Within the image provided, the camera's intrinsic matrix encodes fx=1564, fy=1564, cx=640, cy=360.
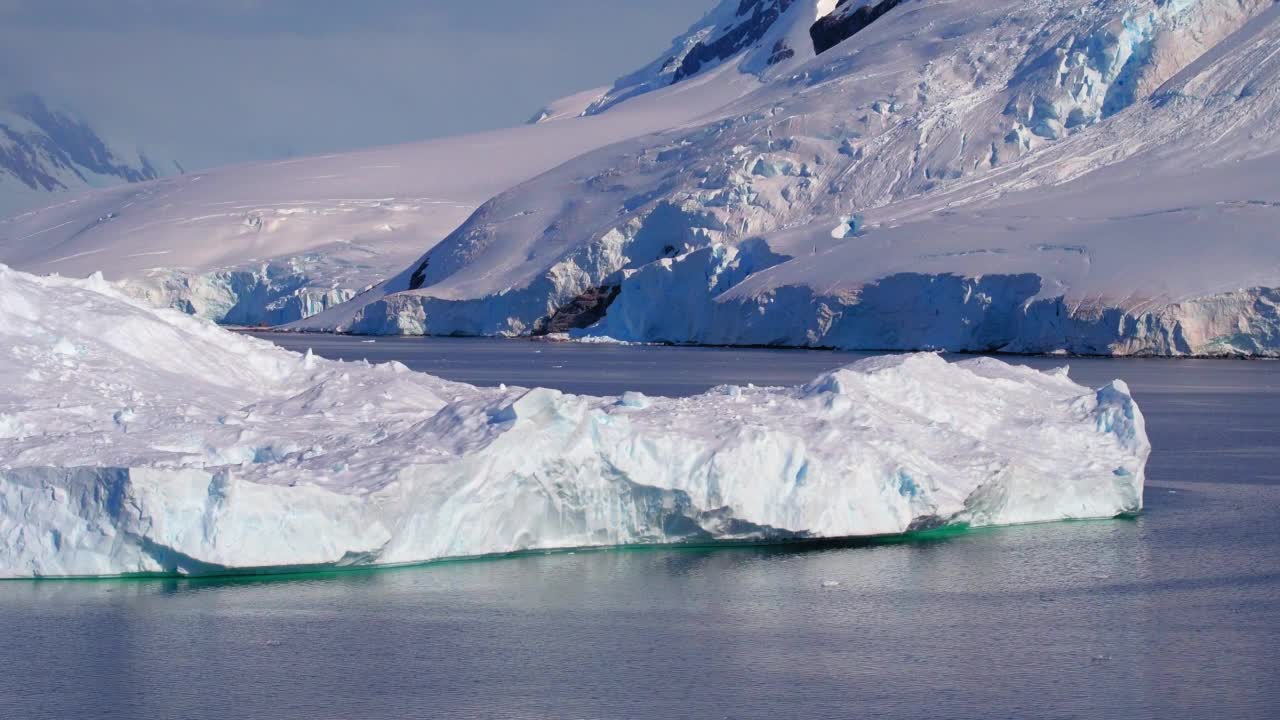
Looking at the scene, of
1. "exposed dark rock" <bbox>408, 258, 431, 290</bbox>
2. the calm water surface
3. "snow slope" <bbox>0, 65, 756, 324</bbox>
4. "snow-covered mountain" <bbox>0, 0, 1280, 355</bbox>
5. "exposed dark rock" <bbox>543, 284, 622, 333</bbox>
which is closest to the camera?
the calm water surface

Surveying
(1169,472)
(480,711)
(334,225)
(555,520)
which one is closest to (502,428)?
(555,520)

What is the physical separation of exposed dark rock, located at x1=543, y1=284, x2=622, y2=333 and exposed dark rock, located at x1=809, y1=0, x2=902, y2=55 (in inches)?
911

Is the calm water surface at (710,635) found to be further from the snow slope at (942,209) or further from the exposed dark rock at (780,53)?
the exposed dark rock at (780,53)

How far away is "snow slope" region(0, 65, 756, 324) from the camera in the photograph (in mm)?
69500

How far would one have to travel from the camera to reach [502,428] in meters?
11.2

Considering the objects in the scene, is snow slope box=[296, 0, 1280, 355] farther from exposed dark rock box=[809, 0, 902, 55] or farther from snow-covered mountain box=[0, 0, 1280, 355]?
exposed dark rock box=[809, 0, 902, 55]

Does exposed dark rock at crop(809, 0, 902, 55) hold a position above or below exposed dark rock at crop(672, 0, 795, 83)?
below

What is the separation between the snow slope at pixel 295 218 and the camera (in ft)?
228

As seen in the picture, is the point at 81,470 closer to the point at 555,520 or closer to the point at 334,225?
the point at 555,520

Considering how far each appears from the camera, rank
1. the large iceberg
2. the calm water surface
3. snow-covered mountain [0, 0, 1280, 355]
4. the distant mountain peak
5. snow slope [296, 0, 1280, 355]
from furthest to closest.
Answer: the distant mountain peak → snow-covered mountain [0, 0, 1280, 355] → snow slope [296, 0, 1280, 355] → the large iceberg → the calm water surface

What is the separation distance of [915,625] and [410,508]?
353 centimetres

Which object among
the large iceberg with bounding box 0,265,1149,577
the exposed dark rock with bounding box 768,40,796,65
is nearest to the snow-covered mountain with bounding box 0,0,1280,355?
the exposed dark rock with bounding box 768,40,796,65

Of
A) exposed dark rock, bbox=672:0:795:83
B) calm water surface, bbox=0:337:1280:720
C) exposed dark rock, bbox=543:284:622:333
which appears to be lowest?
calm water surface, bbox=0:337:1280:720

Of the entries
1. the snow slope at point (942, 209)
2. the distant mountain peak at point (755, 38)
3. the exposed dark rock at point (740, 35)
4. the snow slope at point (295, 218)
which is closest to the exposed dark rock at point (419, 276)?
the snow slope at point (942, 209)
